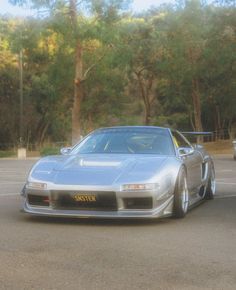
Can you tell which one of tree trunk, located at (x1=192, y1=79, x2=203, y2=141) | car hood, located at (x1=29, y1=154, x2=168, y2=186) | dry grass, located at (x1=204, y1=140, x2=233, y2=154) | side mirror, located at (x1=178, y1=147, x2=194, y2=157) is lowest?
dry grass, located at (x1=204, y1=140, x2=233, y2=154)

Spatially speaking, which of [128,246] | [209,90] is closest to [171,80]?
[209,90]

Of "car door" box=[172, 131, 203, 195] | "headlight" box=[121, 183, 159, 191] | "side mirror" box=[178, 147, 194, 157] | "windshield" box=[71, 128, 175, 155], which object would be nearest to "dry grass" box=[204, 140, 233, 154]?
"car door" box=[172, 131, 203, 195]

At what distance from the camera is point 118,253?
6.72 metres

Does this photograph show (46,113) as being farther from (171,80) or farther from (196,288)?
(196,288)

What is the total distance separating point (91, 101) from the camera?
51781 millimetres

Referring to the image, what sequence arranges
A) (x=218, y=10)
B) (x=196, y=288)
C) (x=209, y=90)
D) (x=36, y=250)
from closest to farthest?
(x=196, y=288)
(x=36, y=250)
(x=218, y=10)
(x=209, y=90)

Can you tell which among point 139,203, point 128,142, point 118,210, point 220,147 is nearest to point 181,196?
point 139,203

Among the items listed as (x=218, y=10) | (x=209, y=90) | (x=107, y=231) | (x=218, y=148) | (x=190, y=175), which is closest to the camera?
(x=107, y=231)

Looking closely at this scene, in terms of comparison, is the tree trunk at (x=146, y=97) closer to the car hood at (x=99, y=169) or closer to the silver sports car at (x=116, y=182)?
the silver sports car at (x=116, y=182)

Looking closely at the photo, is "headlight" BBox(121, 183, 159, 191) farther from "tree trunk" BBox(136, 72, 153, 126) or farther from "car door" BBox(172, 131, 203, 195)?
"tree trunk" BBox(136, 72, 153, 126)

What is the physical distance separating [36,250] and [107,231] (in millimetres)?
1408

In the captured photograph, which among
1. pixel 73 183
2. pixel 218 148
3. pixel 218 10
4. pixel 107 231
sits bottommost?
pixel 218 148

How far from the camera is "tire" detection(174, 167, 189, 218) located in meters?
8.95

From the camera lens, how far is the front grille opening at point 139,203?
330 inches
